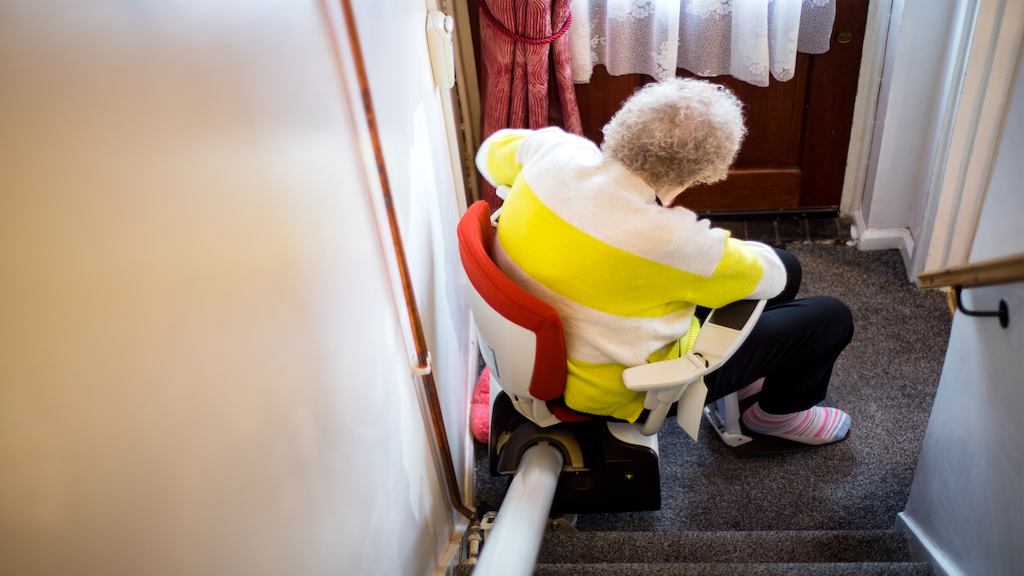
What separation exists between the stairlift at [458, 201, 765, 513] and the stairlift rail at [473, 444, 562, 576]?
7cm

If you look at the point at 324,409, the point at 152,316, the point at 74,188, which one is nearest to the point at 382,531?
the point at 324,409

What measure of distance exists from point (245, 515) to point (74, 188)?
15.6 inches

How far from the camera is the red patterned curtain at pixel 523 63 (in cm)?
238

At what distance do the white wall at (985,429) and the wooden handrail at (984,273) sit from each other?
0.06 meters

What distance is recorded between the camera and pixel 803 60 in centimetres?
264

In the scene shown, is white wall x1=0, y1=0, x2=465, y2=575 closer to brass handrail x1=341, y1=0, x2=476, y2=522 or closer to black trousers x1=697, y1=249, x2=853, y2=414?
brass handrail x1=341, y1=0, x2=476, y2=522

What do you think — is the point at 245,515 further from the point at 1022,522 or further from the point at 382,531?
the point at 1022,522

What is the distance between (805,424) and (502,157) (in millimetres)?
1113

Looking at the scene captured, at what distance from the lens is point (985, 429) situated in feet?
4.64

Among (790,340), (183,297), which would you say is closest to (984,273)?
(790,340)

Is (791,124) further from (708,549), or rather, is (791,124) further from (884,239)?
(708,549)

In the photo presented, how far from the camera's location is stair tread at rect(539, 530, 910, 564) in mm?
1791

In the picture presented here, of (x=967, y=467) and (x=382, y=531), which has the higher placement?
(x=382, y=531)

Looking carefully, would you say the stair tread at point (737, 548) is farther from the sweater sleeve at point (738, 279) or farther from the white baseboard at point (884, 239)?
the white baseboard at point (884, 239)
